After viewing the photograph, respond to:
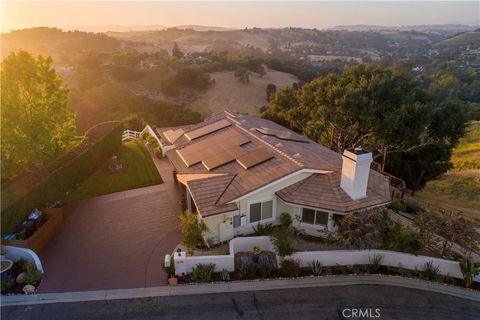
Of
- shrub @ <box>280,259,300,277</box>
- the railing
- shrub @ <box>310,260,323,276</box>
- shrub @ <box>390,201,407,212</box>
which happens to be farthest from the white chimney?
the railing

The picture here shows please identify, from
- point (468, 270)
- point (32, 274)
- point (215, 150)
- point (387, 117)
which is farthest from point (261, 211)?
point (387, 117)

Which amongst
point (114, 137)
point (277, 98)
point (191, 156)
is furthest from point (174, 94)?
point (191, 156)

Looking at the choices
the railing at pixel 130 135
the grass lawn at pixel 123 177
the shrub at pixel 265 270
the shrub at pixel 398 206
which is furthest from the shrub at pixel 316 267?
the railing at pixel 130 135

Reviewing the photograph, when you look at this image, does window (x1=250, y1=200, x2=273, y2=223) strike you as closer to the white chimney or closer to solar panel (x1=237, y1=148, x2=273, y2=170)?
solar panel (x1=237, y1=148, x2=273, y2=170)

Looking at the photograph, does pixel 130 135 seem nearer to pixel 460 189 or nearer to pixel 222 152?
pixel 222 152

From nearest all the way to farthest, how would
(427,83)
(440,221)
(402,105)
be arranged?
1. (440,221)
2. (402,105)
3. (427,83)

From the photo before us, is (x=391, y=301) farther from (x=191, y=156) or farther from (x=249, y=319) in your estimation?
(x=191, y=156)
